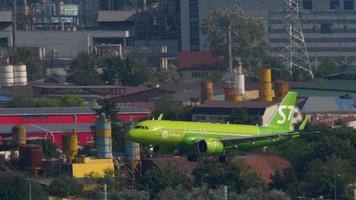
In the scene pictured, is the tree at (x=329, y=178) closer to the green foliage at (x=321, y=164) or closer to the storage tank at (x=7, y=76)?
the green foliage at (x=321, y=164)

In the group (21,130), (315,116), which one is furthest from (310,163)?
(315,116)

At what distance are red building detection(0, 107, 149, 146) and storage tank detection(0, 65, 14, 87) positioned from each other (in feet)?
117

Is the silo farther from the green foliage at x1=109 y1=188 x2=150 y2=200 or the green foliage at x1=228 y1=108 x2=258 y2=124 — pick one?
the green foliage at x1=228 y1=108 x2=258 y2=124

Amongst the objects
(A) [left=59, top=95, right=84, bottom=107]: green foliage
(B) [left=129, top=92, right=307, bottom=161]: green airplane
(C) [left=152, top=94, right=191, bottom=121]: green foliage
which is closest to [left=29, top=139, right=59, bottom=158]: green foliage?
(C) [left=152, top=94, right=191, bottom=121]: green foliage

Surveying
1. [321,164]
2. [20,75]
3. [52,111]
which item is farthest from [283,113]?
[20,75]

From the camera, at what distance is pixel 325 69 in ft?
638

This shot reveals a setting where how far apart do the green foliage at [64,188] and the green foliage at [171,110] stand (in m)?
30.8

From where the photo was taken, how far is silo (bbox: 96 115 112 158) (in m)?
124

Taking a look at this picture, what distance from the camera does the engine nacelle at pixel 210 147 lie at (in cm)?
10394

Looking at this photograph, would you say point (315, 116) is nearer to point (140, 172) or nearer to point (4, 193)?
point (140, 172)

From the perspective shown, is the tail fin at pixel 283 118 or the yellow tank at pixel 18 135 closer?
the tail fin at pixel 283 118

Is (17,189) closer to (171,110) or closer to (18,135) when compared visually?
(18,135)

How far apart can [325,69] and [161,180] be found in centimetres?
8053

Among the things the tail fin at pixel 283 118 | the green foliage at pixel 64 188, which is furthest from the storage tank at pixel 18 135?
the tail fin at pixel 283 118
